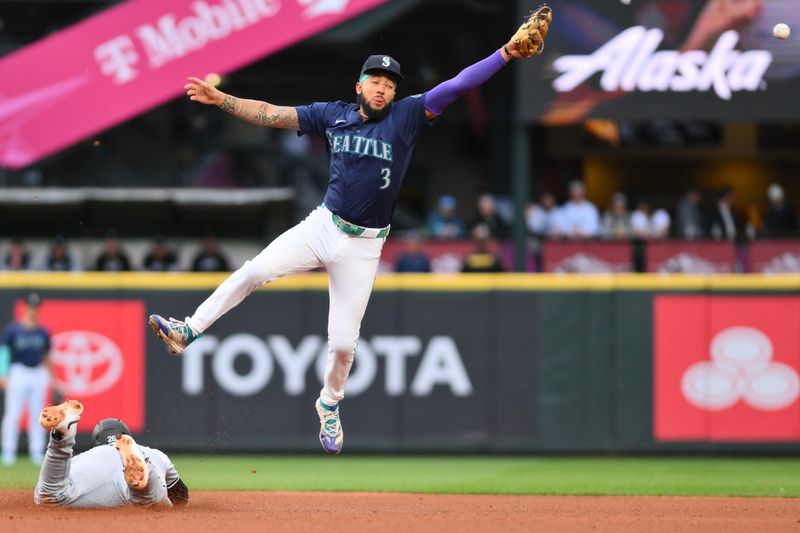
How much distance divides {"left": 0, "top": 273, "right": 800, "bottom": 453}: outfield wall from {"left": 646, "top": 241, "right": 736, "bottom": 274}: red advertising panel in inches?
48.7

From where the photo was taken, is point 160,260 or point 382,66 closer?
point 382,66

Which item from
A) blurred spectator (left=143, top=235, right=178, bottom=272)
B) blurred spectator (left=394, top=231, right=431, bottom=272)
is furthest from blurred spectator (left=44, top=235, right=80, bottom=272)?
blurred spectator (left=394, top=231, right=431, bottom=272)

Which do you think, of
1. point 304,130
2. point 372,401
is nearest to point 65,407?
point 304,130

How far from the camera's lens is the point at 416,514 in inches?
395

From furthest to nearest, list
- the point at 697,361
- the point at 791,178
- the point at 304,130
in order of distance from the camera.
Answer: the point at 791,178, the point at 697,361, the point at 304,130

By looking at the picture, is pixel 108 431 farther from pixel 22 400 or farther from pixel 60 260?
pixel 60 260

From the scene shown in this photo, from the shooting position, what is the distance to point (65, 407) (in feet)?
29.9

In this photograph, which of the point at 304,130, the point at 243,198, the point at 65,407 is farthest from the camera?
the point at 243,198

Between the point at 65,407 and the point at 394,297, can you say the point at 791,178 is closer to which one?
the point at 394,297

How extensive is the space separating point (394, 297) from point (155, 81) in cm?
447

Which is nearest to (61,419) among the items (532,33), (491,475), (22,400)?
(532,33)

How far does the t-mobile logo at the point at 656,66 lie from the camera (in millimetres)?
17172

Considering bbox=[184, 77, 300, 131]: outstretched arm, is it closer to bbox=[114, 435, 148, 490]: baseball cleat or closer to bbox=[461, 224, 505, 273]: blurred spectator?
bbox=[114, 435, 148, 490]: baseball cleat

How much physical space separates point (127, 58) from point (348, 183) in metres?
9.47
